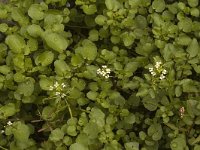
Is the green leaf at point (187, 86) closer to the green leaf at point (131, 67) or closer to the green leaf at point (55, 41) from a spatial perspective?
the green leaf at point (131, 67)

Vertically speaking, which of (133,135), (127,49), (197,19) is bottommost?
(133,135)

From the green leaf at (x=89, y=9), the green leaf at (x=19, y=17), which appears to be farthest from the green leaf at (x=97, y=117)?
the green leaf at (x=19, y=17)

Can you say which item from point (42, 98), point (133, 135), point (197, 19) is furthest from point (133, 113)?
A: point (197, 19)

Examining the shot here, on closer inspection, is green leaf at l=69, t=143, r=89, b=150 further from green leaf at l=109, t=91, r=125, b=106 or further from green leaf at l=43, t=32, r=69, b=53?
green leaf at l=43, t=32, r=69, b=53

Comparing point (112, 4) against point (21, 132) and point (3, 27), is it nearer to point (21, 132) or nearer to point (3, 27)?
point (3, 27)

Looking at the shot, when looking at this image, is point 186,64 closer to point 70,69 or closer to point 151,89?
point 151,89

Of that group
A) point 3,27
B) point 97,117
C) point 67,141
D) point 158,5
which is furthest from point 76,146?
point 158,5
